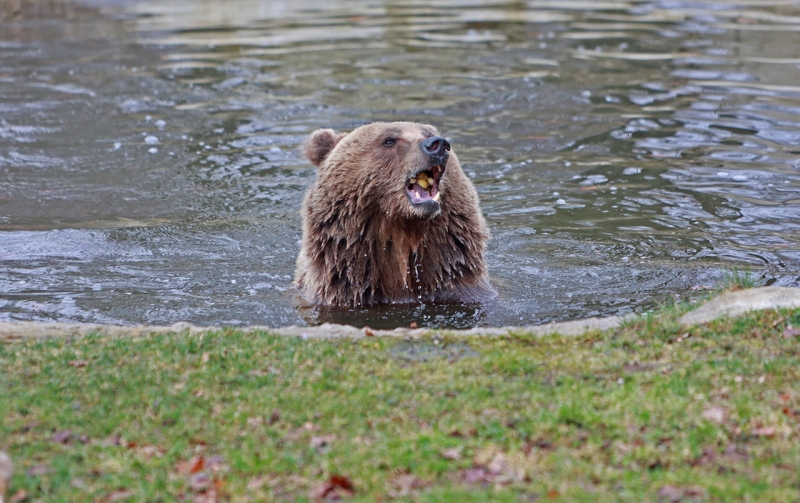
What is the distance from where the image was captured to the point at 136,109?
16906mm

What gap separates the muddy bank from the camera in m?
6.70

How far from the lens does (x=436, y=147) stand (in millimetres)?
7727

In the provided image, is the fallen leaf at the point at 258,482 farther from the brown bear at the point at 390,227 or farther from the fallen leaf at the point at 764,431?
the brown bear at the point at 390,227

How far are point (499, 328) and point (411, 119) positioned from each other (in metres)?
9.14

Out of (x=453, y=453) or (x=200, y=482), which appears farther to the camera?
(x=453, y=453)

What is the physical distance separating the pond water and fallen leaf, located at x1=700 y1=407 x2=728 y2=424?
10.9 ft

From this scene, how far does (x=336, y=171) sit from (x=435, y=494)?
4.42m

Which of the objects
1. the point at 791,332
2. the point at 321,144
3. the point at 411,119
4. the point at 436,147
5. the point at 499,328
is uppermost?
the point at 436,147

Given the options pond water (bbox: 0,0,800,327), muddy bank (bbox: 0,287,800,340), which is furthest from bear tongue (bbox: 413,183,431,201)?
muddy bank (bbox: 0,287,800,340)

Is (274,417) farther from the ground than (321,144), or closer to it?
closer to it

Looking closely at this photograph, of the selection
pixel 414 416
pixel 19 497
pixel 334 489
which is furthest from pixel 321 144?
pixel 19 497

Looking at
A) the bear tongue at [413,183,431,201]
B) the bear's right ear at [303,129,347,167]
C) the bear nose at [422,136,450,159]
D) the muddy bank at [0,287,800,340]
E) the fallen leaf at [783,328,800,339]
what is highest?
the bear nose at [422,136,450,159]

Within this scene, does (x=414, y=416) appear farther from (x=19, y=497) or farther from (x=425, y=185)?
(x=425, y=185)

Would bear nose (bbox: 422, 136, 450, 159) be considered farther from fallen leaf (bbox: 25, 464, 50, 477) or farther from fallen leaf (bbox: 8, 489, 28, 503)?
fallen leaf (bbox: 8, 489, 28, 503)
